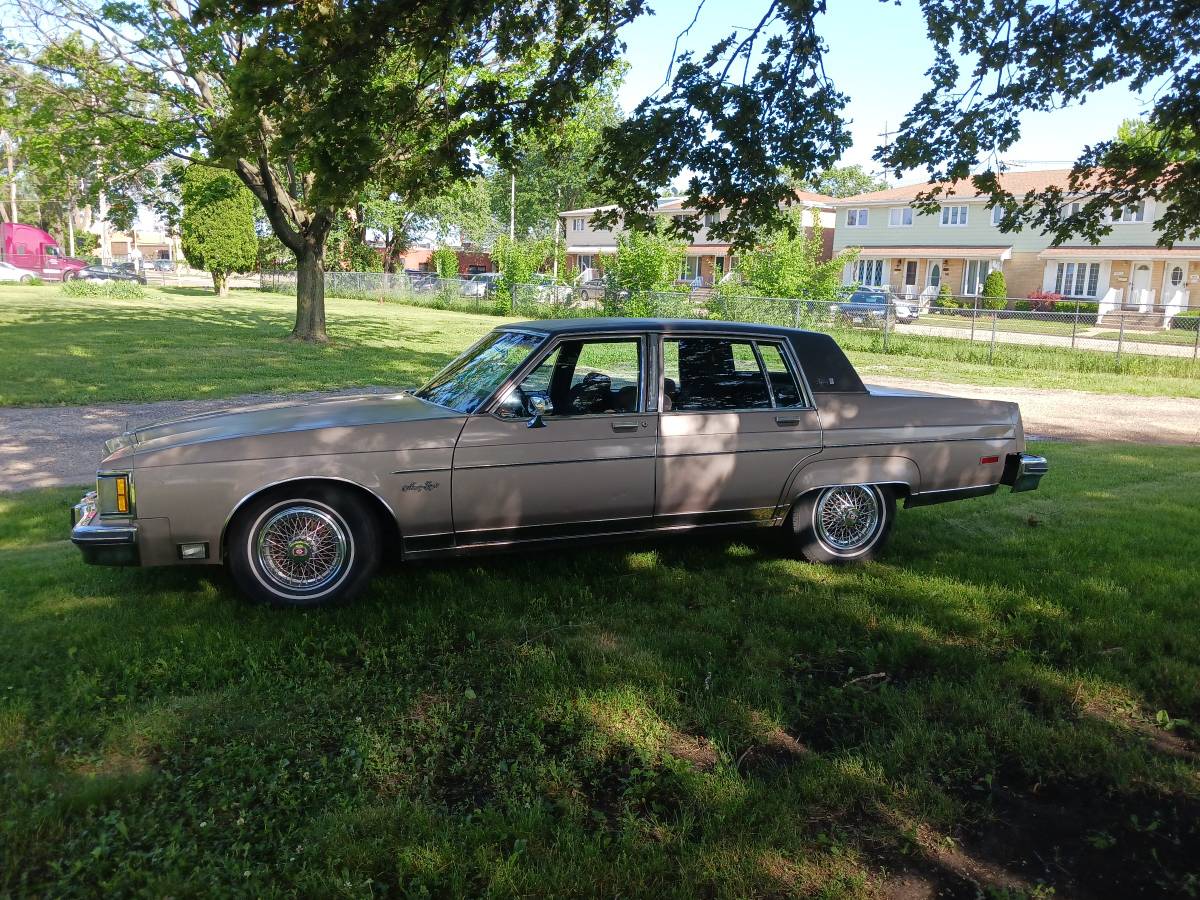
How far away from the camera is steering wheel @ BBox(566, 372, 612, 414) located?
5.27 meters

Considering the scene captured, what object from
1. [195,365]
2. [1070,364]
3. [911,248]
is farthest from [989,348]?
[911,248]

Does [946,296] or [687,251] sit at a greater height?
[687,251]

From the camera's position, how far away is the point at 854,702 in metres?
3.89

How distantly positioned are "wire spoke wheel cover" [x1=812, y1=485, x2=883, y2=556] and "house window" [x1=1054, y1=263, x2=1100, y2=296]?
46499 mm

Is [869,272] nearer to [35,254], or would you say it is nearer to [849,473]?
[849,473]

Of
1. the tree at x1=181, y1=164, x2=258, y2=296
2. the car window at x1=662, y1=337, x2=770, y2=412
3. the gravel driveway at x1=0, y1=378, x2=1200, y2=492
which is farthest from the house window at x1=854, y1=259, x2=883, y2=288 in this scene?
the car window at x1=662, y1=337, x2=770, y2=412

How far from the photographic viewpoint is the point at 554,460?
16.5 feet

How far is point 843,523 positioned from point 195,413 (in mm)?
9426

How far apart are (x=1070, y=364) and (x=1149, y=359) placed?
1627 millimetres

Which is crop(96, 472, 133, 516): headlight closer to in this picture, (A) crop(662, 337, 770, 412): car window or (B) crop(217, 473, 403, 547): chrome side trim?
(B) crop(217, 473, 403, 547): chrome side trim

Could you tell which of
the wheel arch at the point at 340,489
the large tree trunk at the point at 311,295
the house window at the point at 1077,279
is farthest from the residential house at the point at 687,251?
the wheel arch at the point at 340,489

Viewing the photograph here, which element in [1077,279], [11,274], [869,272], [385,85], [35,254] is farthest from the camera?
[35,254]

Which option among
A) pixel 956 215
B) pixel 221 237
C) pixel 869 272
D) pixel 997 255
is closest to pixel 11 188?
pixel 221 237

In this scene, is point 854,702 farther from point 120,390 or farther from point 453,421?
point 120,390
